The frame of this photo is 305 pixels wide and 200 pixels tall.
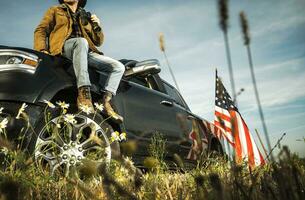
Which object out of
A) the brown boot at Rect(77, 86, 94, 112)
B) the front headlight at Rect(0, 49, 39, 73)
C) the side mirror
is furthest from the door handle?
the front headlight at Rect(0, 49, 39, 73)

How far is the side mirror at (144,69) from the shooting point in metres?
3.98

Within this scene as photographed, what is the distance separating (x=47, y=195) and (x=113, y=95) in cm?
213

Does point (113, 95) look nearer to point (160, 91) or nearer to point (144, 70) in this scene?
point (144, 70)

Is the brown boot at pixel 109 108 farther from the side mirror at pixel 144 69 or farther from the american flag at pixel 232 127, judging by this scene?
the american flag at pixel 232 127

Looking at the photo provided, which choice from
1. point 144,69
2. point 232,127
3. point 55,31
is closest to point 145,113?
point 144,69

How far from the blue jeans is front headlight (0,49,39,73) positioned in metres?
0.40

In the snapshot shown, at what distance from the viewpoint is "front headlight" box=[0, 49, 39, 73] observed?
8.98 feet

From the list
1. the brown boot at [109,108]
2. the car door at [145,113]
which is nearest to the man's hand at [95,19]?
the car door at [145,113]

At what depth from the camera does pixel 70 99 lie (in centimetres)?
321

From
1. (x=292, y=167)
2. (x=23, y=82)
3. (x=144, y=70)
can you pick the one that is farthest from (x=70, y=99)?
(x=292, y=167)

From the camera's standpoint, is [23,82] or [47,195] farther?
[23,82]

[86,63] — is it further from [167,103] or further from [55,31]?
[167,103]

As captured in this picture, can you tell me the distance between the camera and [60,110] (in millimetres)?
2930

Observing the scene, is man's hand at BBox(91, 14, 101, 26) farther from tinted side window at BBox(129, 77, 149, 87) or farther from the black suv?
tinted side window at BBox(129, 77, 149, 87)
